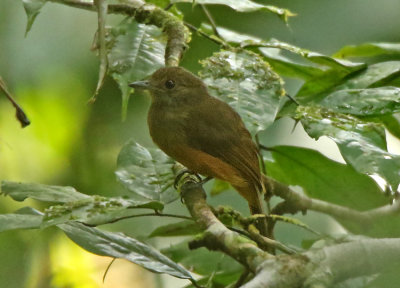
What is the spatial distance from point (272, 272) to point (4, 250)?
1.20m

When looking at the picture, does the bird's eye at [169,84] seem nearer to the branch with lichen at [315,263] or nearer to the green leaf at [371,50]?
the green leaf at [371,50]

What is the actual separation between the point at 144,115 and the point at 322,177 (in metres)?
1.73

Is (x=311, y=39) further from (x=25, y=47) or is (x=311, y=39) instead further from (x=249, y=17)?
(x=25, y=47)

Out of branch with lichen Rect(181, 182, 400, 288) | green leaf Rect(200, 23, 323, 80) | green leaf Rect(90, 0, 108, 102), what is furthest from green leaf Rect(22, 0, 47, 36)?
branch with lichen Rect(181, 182, 400, 288)

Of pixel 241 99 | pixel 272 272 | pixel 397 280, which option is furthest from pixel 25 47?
pixel 397 280

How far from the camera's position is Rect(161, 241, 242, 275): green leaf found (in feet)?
7.86

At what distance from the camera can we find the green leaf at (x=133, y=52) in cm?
226

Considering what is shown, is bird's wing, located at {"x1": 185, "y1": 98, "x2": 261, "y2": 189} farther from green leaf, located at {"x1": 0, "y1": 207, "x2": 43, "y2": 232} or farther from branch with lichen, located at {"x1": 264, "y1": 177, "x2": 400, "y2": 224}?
green leaf, located at {"x1": 0, "y1": 207, "x2": 43, "y2": 232}

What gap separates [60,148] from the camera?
3854 millimetres

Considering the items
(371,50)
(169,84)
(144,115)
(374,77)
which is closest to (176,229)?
(374,77)

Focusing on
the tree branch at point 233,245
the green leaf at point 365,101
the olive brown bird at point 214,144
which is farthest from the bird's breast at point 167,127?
the tree branch at point 233,245

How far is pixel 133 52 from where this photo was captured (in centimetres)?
235

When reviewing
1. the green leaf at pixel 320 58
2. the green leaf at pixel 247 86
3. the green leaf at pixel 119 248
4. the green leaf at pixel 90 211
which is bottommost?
the green leaf at pixel 119 248

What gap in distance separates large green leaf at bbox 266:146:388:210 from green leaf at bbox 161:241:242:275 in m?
0.40
